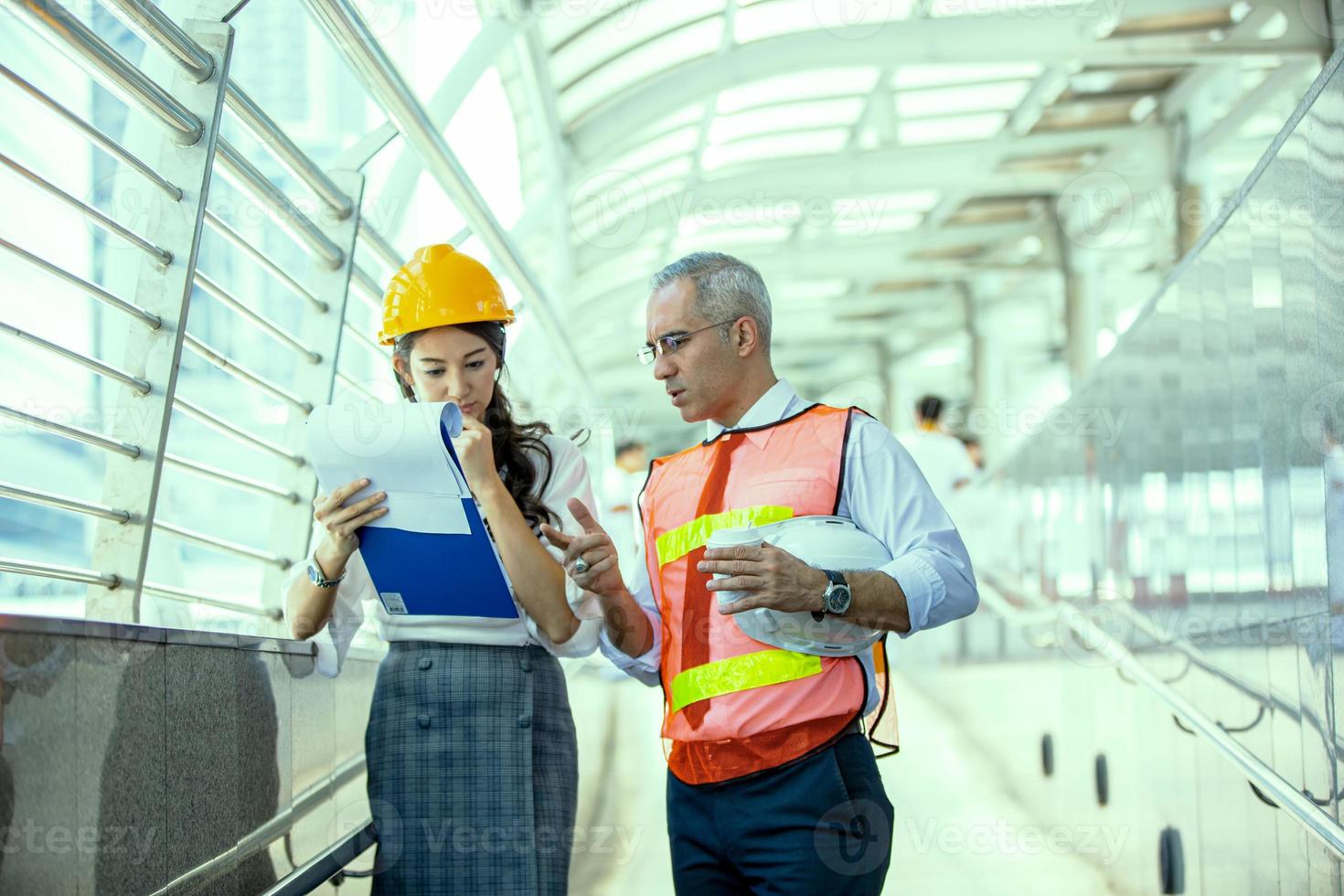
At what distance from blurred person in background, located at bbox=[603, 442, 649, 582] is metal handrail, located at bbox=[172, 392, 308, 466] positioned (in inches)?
226

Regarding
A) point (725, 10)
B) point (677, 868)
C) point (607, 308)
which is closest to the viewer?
point (677, 868)

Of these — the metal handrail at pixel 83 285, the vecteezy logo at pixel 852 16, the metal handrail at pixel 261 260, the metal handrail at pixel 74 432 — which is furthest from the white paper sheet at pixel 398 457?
the vecteezy logo at pixel 852 16

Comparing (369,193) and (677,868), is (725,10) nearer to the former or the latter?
(369,193)

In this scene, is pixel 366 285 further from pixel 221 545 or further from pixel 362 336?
pixel 221 545

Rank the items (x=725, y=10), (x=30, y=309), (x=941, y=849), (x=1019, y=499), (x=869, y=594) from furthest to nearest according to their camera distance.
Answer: (x=725, y=10)
(x=1019, y=499)
(x=941, y=849)
(x=30, y=309)
(x=869, y=594)

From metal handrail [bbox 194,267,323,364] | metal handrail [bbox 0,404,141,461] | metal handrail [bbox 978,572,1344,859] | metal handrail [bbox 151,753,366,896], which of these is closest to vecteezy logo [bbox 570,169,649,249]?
metal handrail [bbox 978,572,1344,859]

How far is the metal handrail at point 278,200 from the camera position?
9.84 ft

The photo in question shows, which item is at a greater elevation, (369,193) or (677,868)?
(369,193)

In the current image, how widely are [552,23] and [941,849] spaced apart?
6.64m

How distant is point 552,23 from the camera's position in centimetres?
980

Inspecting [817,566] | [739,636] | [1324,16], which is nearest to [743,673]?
[739,636]

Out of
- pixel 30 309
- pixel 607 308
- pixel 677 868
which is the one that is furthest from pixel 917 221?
pixel 677 868

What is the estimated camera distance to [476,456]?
2.34 metres

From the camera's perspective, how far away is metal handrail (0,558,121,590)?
7.30 feet
